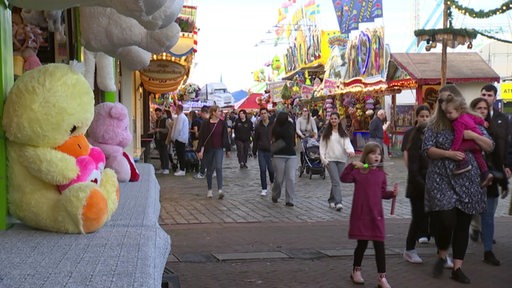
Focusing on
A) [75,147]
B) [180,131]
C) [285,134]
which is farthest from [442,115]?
[180,131]

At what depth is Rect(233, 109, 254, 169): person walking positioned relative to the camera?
1875 centimetres

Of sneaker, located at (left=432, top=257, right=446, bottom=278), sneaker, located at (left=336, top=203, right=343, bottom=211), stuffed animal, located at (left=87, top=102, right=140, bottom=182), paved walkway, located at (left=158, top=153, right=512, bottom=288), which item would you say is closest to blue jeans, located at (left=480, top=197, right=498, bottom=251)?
paved walkway, located at (left=158, top=153, right=512, bottom=288)

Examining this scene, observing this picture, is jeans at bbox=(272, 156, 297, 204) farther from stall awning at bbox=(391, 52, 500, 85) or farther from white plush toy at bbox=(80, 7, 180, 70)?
stall awning at bbox=(391, 52, 500, 85)

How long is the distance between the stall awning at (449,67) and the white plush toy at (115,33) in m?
17.9

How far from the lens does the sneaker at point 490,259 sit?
20.7ft

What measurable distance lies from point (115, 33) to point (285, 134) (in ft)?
22.8

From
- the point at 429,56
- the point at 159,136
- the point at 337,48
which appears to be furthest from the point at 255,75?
the point at 159,136

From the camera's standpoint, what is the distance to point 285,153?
10281 mm

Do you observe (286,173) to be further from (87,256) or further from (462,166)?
(87,256)

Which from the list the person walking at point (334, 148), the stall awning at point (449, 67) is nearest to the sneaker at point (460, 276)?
the person walking at point (334, 148)

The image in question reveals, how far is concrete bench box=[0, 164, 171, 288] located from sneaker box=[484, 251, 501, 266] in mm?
4936

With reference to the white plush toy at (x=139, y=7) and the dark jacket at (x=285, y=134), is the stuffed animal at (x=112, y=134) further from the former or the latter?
the dark jacket at (x=285, y=134)

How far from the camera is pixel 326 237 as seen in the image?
7645mm

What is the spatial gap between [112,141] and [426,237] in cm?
458
